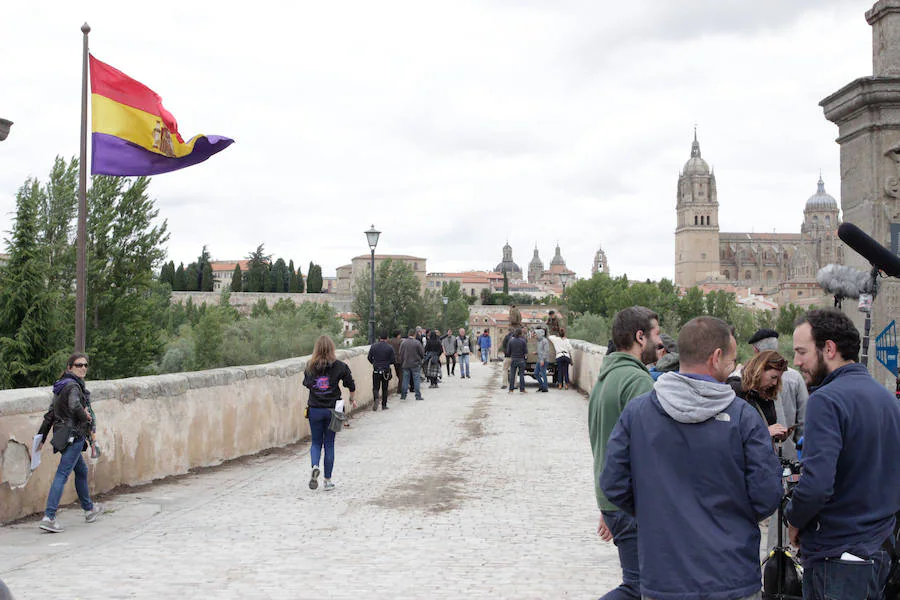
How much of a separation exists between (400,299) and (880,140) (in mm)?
49763

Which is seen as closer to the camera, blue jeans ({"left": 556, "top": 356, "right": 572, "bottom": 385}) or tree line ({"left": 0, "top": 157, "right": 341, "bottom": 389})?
blue jeans ({"left": 556, "top": 356, "right": 572, "bottom": 385})

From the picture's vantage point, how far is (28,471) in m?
7.64

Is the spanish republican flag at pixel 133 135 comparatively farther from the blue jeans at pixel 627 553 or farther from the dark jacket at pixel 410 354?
the dark jacket at pixel 410 354

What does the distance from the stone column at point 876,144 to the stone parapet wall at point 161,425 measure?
6.98 meters

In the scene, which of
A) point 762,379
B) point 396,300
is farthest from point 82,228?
point 396,300

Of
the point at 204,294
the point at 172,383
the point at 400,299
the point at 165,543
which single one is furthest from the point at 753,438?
the point at 204,294

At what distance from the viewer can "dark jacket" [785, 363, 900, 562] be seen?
3170 millimetres

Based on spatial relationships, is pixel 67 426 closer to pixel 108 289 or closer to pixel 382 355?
pixel 382 355

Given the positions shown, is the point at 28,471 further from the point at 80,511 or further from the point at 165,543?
the point at 165,543

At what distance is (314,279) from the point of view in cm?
14338

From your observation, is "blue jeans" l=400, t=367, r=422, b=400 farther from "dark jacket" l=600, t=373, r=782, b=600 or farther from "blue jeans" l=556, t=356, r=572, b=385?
"dark jacket" l=600, t=373, r=782, b=600

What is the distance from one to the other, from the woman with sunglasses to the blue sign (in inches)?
249

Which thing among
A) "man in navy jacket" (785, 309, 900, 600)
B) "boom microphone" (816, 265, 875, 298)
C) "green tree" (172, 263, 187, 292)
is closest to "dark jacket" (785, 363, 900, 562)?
"man in navy jacket" (785, 309, 900, 600)

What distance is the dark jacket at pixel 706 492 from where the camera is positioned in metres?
3.03
